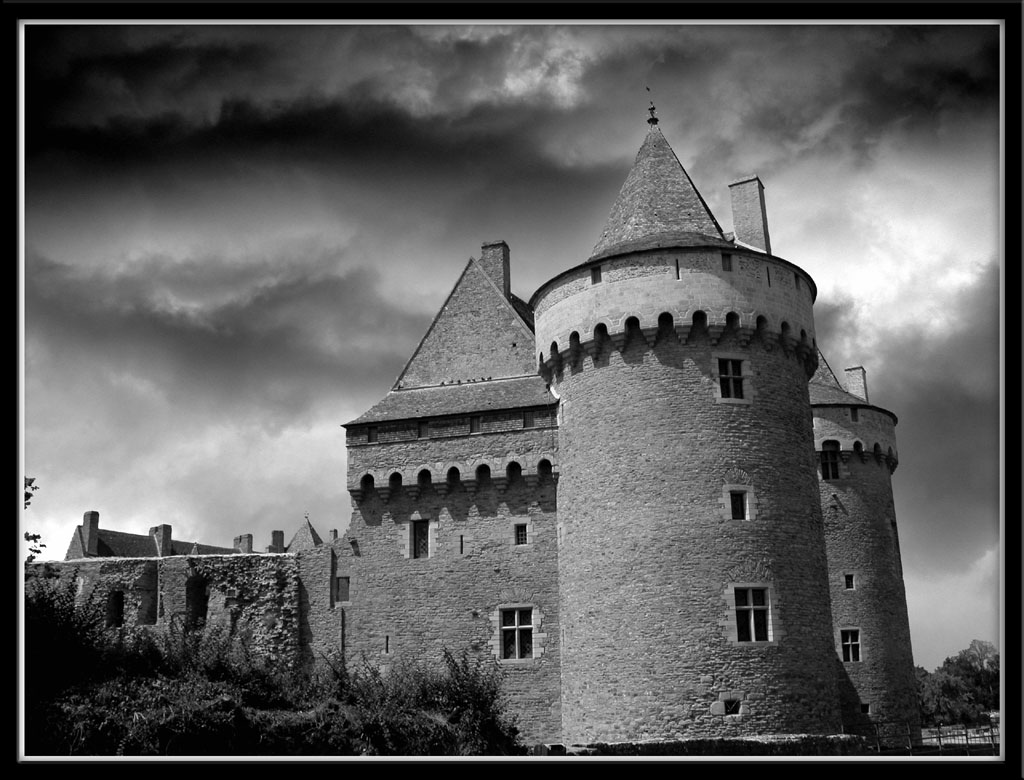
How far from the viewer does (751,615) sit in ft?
77.8

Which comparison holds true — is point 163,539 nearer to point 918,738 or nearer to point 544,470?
point 544,470

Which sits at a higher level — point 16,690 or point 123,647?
point 16,690

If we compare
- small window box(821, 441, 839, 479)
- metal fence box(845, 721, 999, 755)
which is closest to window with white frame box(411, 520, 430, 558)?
metal fence box(845, 721, 999, 755)

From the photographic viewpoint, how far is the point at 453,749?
789 inches

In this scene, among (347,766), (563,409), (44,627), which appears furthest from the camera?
(563,409)

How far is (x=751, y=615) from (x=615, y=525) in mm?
3846

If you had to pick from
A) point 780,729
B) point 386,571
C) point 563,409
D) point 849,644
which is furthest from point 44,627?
point 849,644

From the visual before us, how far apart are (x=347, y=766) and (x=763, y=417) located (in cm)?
1990

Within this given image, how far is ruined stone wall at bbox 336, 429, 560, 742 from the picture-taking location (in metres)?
27.2

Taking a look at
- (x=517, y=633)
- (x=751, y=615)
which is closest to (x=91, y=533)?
(x=517, y=633)

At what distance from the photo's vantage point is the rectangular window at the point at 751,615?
23625mm

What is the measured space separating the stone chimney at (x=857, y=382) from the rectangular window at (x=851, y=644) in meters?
10.5

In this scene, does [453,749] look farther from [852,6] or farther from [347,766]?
[852,6]

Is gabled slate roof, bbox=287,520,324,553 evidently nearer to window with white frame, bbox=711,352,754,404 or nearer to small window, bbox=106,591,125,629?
small window, bbox=106,591,125,629
